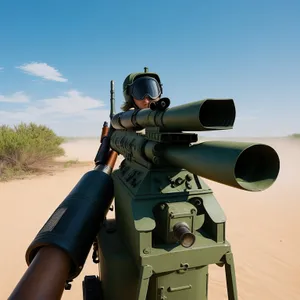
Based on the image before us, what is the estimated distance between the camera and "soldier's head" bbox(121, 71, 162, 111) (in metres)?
4.43

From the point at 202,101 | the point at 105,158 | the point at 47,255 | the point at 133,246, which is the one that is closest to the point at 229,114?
the point at 202,101

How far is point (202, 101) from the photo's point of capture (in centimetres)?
169

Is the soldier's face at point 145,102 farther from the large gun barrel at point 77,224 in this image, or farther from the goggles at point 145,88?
the large gun barrel at point 77,224

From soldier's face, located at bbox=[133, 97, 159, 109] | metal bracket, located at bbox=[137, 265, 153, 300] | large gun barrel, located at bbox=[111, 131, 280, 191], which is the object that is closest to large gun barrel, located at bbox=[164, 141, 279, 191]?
large gun barrel, located at bbox=[111, 131, 280, 191]

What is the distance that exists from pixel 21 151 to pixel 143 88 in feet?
42.0

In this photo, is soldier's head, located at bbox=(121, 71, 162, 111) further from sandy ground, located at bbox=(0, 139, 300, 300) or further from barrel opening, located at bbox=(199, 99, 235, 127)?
sandy ground, located at bbox=(0, 139, 300, 300)

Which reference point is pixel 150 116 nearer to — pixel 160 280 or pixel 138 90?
pixel 160 280

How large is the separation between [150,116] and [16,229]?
6.26m

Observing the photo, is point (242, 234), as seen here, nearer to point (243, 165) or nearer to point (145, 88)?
point (145, 88)

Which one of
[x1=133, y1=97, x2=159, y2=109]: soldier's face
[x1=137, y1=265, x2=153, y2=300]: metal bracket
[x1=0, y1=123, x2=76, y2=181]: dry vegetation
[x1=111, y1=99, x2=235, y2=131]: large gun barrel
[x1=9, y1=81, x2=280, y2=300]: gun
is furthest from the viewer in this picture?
[x1=0, y1=123, x2=76, y2=181]: dry vegetation

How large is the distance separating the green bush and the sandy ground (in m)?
2.70

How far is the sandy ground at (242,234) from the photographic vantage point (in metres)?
4.82

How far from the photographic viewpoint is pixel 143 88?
4426mm

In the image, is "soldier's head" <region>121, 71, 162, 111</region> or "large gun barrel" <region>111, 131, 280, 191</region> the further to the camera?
"soldier's head" <region>121, 71, 162, 111</region>
